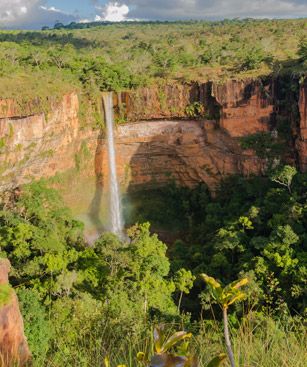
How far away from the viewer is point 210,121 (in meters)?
20.0

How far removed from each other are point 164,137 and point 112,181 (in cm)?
325

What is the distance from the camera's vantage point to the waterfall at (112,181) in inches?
790

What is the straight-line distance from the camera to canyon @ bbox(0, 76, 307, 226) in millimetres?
17578

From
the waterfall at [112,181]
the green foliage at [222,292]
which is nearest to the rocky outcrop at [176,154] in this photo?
the waterfall at [112,181]

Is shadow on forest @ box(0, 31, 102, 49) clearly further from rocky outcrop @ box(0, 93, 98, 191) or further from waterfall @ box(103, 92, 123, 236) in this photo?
rocky outcrop @ box(0, 93, 98, 191)

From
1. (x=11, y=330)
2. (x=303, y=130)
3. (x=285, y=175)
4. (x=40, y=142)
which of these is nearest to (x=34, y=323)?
(x=11, y=330)

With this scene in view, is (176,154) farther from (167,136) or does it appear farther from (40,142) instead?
(40,142)

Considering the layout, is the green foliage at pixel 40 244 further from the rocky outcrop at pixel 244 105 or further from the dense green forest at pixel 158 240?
the rocky outcrop at pixel 244 105

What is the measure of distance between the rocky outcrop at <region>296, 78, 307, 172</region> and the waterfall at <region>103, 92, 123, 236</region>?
8269 mm

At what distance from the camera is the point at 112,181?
67.7 ft

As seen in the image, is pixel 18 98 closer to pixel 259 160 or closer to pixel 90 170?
pixel 90 170

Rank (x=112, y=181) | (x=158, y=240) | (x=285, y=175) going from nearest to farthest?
(x=158, y=240) → (x=285, y=175) → (x=112, y=181)

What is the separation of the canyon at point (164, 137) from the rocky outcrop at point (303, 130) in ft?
0.13

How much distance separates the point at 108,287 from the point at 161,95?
10748 mm
